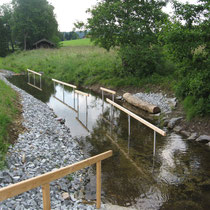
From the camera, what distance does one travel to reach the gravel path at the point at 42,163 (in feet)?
17.7

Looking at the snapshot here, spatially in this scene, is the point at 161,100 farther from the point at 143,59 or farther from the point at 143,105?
the point at 143,59

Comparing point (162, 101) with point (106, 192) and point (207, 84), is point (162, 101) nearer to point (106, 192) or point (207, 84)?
point (207, 84)

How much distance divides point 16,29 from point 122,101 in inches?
1858

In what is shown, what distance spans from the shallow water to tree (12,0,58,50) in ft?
160

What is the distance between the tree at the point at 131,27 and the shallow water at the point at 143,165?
7.14m

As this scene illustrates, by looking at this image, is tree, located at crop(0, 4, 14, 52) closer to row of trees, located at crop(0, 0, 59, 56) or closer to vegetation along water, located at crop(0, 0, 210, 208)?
row of trees, located at crop(0, 0, 59, 56)

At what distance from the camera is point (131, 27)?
1862cm

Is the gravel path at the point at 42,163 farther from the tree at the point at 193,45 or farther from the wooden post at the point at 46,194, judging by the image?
the tree at the point at 193,45

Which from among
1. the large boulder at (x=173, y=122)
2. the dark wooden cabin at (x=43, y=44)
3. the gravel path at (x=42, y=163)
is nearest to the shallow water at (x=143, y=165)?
the gravel path at (x=42, y=163)

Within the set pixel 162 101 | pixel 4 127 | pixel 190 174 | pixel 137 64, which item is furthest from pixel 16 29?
pixel 190 174

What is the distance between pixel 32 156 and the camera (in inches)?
294

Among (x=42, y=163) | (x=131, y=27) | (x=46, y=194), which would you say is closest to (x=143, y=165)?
(x=42, y=163)

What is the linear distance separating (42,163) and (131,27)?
47.3 ft

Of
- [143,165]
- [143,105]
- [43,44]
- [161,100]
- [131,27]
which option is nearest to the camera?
[143,165]
